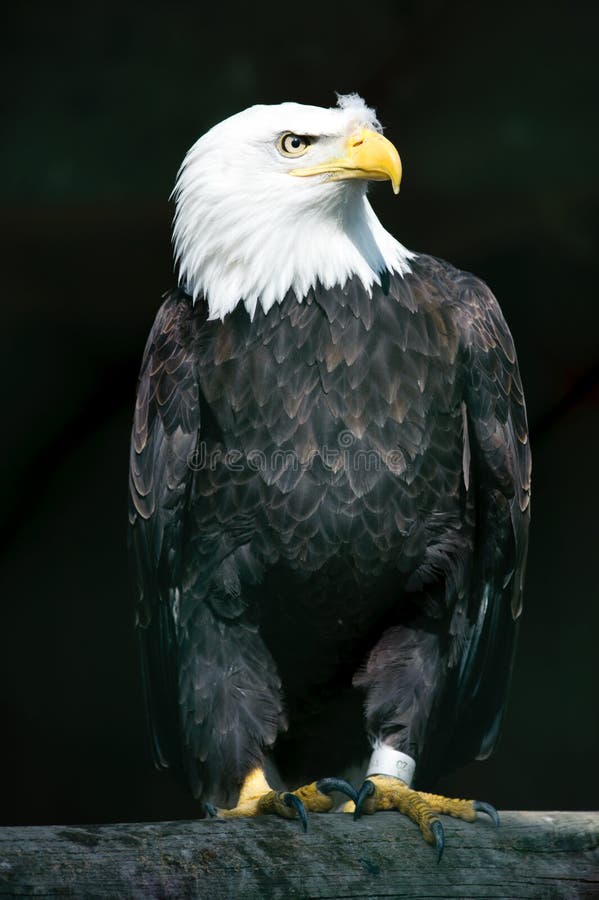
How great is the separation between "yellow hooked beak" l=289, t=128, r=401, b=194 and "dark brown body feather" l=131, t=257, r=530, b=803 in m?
0.28

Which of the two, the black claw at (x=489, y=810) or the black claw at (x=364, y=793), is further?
the black claw at (x=364, y=793)

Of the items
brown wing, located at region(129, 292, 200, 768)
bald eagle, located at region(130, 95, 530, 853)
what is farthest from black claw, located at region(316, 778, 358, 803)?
brown wing, located at region(129, 292, 200, 768)

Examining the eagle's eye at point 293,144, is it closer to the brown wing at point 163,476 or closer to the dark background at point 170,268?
the brown wing at point 163,476

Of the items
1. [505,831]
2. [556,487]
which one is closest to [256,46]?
[556,487]

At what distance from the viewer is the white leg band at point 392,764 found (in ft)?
11.5

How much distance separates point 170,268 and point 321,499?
1627mm

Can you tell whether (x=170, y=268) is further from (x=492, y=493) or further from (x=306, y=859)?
(x=306, y=859)

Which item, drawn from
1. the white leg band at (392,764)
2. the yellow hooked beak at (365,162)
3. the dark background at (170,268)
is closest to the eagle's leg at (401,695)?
the white leg band at (392,764)

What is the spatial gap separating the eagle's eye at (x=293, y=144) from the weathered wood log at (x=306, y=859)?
60.7 inches

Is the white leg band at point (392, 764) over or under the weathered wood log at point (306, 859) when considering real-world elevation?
under

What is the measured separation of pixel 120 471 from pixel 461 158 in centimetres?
152

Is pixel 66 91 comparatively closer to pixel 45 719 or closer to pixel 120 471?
pixel 120 471

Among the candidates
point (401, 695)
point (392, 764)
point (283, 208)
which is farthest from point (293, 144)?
point (392, 764)

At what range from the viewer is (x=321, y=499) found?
11.3 feet
